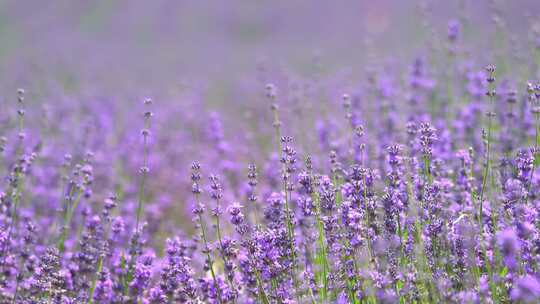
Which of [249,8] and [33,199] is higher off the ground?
[249,8]

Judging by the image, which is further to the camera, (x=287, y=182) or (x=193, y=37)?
(x=193, y=37)

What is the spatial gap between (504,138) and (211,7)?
21.3 metres

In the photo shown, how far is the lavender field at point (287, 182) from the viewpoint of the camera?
9.03ft

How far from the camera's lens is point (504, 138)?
4.48m

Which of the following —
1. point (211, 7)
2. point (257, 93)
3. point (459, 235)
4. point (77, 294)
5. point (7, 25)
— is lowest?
point (77, 294)

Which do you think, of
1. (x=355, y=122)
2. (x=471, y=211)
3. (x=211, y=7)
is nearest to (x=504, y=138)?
(x=355, y=122)

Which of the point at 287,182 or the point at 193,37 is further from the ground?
the point at 193,37

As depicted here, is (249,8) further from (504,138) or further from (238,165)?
(504,138)

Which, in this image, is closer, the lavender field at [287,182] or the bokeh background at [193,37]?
the lavender field at [287,182]

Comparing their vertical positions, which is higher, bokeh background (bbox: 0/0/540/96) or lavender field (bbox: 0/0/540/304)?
bokeh background (bbox: 0/0/540/96)

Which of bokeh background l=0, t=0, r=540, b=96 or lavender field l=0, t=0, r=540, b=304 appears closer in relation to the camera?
lavender field l=0, t=0, r=540, b=304

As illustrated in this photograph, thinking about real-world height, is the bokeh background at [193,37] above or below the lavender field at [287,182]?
above

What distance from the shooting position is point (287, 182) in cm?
343

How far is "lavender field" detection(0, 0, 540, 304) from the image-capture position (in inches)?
108
